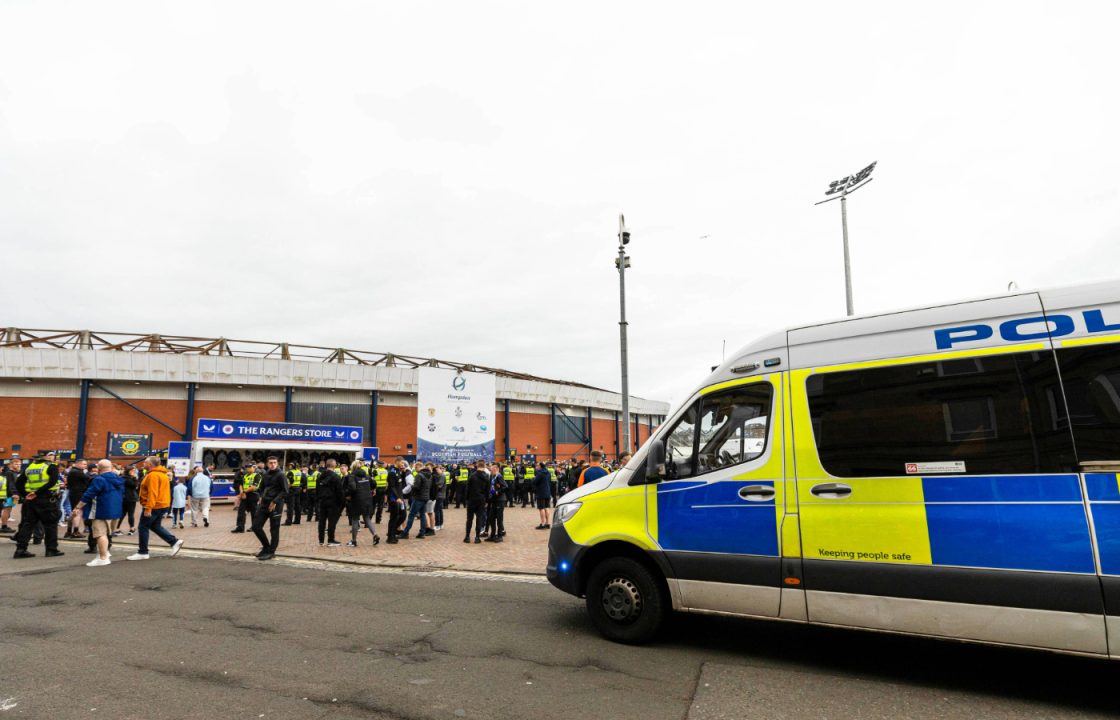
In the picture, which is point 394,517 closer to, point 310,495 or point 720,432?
point 310,495

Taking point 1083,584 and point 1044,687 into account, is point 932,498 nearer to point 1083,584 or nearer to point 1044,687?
point 1083,584

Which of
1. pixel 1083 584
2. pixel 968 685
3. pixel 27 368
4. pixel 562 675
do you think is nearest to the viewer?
pixel 1083 584

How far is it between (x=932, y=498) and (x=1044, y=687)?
152 centimetres

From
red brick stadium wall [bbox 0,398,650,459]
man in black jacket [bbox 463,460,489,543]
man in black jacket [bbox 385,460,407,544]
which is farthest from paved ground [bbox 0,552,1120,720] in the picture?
red brick stadium wall [bbox 0,398,650,459]

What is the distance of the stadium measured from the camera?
92.8 ft

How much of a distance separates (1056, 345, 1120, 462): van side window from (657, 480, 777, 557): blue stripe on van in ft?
6.35

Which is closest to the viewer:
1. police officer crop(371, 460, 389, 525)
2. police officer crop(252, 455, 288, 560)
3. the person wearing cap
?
police officer crop(252, 455, 288, 560)

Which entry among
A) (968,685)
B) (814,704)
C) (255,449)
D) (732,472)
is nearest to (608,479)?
(732,472)

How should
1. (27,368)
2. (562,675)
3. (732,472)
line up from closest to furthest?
(562,675) → (732,472) → (27,368)

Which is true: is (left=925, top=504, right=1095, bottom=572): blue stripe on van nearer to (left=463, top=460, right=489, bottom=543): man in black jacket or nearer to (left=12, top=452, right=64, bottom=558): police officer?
(left=463, top=460, right=489, bottom=543): man in black jacket

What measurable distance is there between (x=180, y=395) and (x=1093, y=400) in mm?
35337

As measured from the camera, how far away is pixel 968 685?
4262 millimetres

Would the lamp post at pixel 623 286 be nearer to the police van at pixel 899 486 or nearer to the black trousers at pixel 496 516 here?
the black trousers at pixel 496 516

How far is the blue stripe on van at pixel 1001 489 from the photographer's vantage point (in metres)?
3.83
